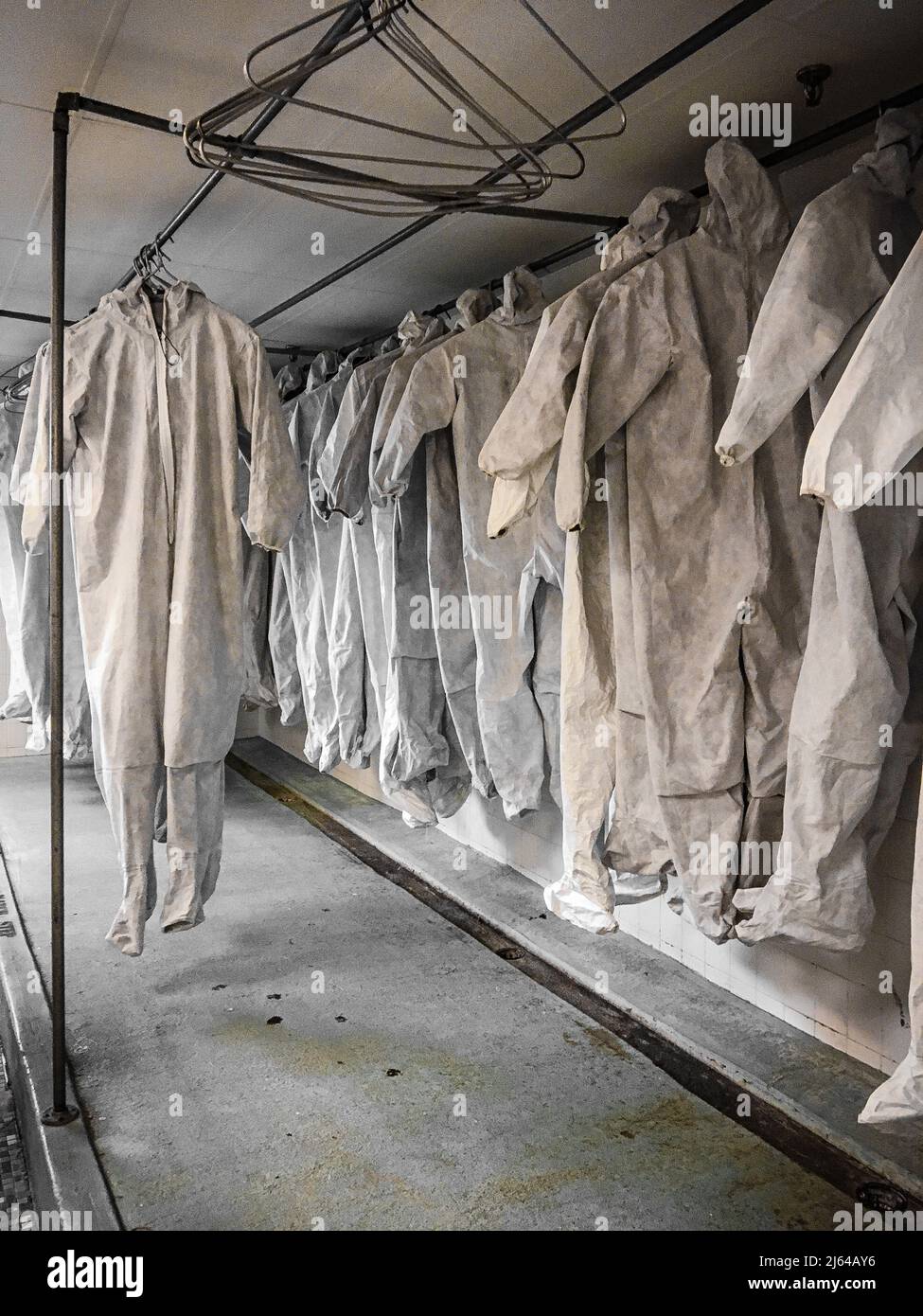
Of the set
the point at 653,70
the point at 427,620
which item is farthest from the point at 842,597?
the point at 427,620

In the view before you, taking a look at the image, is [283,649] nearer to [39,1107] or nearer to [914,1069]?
[39,1107]

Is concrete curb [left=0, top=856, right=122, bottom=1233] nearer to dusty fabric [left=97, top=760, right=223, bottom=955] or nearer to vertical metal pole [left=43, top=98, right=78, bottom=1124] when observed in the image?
vertical metal pole [left=43, top=98, right=78, bottom=1124]

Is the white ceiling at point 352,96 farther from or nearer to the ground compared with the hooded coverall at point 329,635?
farther from the ground

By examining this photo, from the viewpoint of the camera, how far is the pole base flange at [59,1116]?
254 cm

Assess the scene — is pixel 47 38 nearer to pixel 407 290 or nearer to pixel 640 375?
pixel 640 375

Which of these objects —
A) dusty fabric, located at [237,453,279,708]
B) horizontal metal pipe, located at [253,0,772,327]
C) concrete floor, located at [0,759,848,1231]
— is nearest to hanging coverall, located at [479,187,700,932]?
horizontal metal pipe, located at [253,0,772,327]

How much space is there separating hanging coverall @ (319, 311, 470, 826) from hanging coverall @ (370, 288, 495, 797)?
15 mm

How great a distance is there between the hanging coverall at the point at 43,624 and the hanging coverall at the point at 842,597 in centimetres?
193

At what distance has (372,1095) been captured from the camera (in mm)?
2691

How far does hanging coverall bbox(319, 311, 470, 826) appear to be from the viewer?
3.35 metres

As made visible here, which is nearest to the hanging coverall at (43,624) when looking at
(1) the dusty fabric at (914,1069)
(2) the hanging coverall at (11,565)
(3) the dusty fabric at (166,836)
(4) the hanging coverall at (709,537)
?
(2) the hanging coverall at (11,565)

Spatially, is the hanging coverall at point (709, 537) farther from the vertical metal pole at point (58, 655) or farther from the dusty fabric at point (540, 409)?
the vertical metal pole at point (58, 655)

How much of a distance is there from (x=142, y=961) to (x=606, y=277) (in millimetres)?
2788
